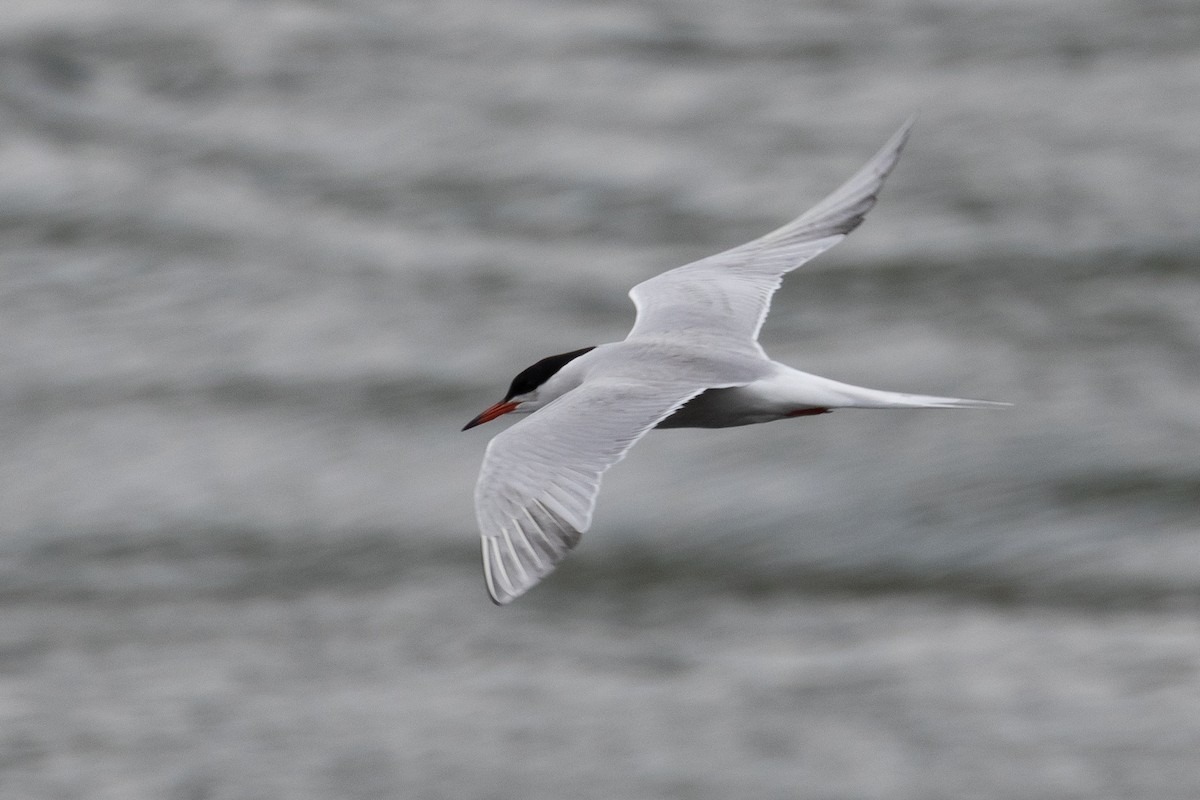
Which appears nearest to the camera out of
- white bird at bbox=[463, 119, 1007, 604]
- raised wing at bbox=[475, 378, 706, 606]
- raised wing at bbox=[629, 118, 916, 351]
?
raised wing at bbox=[475, 378, 706, 606]

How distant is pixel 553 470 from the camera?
495 cm

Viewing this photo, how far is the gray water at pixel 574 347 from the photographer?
23.4 feet

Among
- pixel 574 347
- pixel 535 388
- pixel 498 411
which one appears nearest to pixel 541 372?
pixel 535 388

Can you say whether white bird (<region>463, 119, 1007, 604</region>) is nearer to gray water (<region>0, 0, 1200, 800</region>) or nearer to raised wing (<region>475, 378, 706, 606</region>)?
raised wing (<region>475, 378, 706, 606</region>)

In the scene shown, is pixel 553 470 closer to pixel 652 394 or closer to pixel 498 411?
pixel 652 394

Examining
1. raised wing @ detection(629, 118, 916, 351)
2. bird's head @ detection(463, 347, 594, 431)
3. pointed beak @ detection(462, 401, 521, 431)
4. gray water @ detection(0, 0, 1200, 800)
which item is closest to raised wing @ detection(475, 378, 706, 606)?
bird's head @ detection(463, 347, 594, 431)

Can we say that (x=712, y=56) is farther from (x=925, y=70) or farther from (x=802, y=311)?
(x=802, y=311)

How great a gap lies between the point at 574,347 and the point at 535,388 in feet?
10.7

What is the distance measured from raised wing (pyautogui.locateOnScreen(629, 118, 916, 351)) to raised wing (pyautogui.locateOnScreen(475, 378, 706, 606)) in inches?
24.4

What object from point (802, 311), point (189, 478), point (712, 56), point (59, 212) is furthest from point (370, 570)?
point (712, 56)

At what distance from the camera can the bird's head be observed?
229 inches

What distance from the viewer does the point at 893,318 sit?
934cm

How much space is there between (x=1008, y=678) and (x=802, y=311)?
106 inches

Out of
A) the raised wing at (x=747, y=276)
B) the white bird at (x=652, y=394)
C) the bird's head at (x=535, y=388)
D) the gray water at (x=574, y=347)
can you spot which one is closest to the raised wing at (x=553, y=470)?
the white bird at (x=652, y=394)
